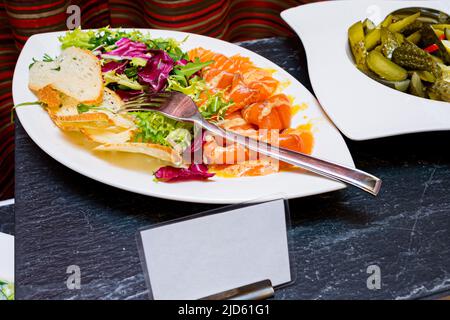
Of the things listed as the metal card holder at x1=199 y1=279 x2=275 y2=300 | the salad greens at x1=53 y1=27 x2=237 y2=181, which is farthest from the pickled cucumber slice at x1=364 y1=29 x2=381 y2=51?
the metal card holder at x1=199 y1=279 x2=275 y2=300

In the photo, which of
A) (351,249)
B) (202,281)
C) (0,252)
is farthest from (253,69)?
(0,252)

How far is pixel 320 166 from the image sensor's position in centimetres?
101

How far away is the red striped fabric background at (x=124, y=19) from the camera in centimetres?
167

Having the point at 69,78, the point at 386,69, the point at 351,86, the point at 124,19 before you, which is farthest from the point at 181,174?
the point at 124,19

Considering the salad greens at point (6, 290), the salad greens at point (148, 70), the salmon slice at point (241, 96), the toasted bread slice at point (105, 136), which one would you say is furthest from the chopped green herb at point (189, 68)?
the salad greens at point (6, 290)

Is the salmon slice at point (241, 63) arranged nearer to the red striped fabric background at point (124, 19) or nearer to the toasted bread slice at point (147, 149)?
the toasted bread slice at point (147, 149)

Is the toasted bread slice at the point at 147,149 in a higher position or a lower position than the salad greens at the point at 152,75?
lower

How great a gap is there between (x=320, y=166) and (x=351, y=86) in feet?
0.99

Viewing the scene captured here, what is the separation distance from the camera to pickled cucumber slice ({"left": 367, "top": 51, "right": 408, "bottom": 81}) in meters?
1.27

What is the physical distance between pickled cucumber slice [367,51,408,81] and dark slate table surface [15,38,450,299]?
19 centimetres

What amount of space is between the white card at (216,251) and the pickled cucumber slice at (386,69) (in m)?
0.56

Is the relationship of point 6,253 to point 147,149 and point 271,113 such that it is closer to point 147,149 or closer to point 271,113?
point 147,149

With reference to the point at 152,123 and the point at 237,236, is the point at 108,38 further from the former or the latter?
the point at 237,236
